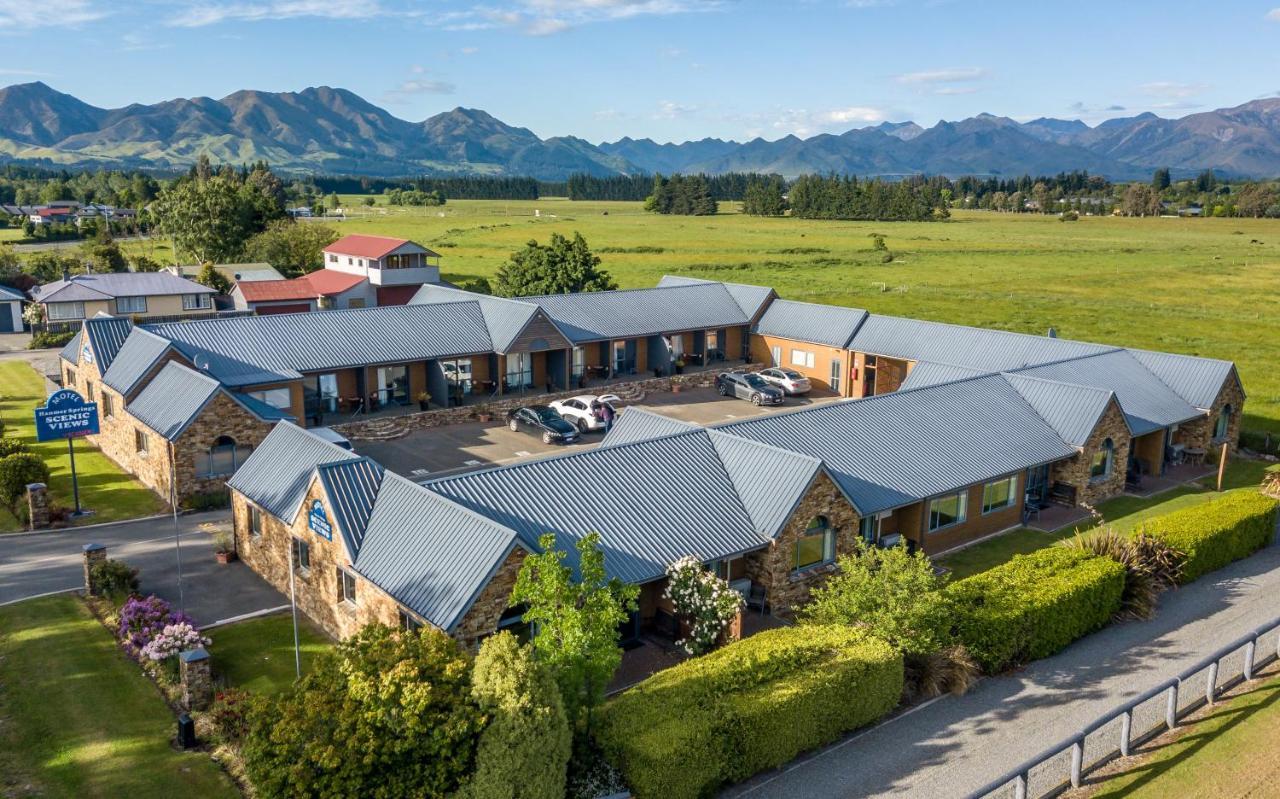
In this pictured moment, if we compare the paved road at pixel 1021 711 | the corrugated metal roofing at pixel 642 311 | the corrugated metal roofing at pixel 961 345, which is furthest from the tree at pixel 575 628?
the corrugated metal roofing at pixel 642 311

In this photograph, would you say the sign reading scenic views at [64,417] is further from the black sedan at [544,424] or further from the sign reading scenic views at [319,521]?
the black sedan at [544,424]

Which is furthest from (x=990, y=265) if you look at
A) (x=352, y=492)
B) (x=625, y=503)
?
(x=352, y=492)

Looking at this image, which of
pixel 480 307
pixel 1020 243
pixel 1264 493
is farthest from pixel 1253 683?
pixel 1020 243

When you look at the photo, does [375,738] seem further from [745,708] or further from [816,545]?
[816,545]

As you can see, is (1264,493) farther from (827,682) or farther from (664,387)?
(664,387)

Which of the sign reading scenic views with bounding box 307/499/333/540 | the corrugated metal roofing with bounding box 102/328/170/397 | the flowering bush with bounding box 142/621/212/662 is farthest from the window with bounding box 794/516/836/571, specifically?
the corrugated metal roofing with bounding box 102/328/170/397

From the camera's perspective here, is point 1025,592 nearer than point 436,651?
No

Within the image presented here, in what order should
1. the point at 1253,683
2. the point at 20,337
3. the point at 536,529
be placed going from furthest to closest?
the point at 20,337
the point at 536,529
the point at 1253,683
